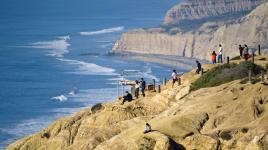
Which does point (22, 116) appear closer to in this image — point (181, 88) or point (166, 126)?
Result: point (181, 88)

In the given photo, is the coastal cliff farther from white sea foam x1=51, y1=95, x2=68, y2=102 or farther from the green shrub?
white sea foam x1=51, y1=95, x2=68, y2=102

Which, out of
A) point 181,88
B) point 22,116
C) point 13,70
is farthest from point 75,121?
point 13,70

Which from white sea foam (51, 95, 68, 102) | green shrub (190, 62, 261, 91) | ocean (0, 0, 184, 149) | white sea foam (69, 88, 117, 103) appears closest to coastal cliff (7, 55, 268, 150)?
green shrub (190, 62, 261, 91)

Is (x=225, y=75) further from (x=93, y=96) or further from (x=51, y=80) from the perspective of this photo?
(x=51, y=80)

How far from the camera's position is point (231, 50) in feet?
634

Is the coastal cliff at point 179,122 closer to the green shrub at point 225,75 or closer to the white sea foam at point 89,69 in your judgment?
the green shrub at point 225,75

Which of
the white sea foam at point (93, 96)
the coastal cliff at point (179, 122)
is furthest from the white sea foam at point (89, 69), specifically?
the coastal cliff at point (179, 122)

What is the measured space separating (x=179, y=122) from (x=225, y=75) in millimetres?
10765

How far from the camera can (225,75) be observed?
4412cm

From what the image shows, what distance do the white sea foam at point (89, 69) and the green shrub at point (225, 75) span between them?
101765 millimetres

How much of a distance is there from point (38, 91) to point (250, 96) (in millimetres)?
86882

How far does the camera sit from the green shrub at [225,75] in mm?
43500

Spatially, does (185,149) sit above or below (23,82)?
above

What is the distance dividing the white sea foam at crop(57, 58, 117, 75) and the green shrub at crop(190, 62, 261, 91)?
10176cm
